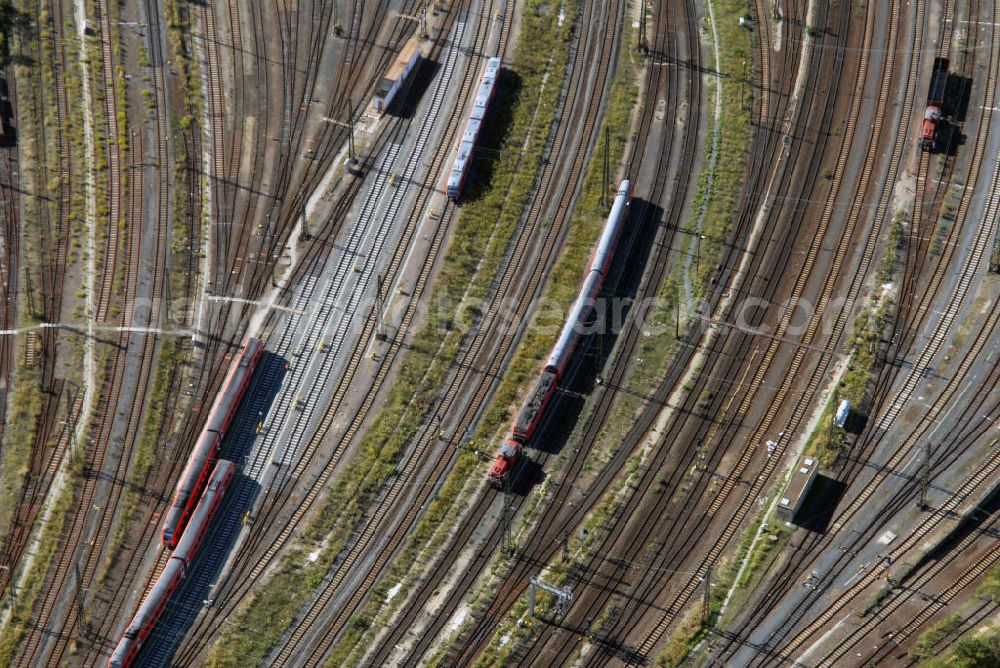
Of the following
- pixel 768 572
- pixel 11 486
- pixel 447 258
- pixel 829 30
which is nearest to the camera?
pixel 768 572

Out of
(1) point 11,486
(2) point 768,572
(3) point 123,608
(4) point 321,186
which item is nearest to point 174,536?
(3) point 123,608

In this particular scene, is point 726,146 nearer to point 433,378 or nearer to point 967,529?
point 433,378

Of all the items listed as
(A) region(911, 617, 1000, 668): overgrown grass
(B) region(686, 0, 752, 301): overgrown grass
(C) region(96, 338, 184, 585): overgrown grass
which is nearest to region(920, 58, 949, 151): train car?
(B) region(686, 0, 752, 301): overgrown grass

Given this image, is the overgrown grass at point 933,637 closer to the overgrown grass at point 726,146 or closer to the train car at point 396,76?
the overgrown grass at point 726,146

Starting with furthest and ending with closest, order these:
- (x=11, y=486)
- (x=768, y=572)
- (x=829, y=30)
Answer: (x=829, y=30) < (x=11, y=486) < (x=768, y=572)

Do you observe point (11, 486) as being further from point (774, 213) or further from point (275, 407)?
point (774, 213)

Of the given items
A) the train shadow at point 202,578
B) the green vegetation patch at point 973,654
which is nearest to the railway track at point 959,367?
the green vegetation patch at point 973,654

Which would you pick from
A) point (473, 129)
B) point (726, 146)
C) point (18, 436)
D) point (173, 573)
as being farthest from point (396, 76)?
point (173, 573)
